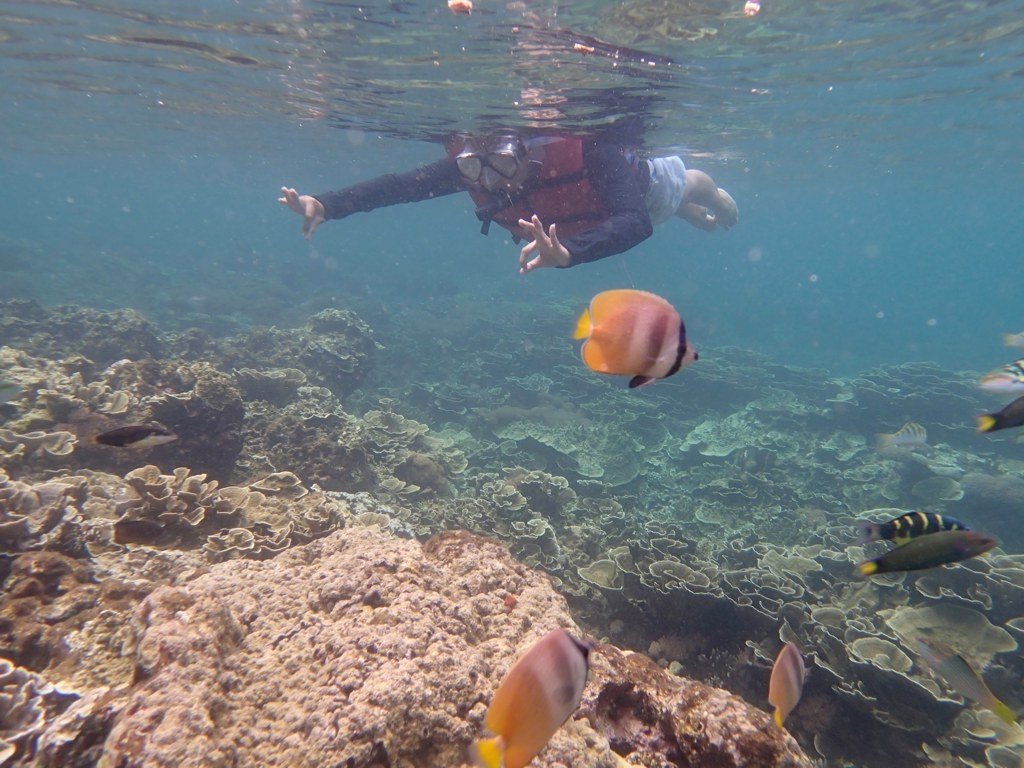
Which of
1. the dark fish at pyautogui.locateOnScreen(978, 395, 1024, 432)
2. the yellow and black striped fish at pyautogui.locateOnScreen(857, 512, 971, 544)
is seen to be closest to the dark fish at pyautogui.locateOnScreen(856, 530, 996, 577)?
the yellow and black striped fish at pyautogui.locateOnScreen(857, 512, 971, 544)

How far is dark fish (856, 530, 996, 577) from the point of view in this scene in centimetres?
261

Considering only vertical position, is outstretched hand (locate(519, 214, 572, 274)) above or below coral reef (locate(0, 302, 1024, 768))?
above

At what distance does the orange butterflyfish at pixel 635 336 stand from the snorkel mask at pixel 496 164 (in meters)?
7.63

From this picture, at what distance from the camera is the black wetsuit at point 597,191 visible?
6398 mm

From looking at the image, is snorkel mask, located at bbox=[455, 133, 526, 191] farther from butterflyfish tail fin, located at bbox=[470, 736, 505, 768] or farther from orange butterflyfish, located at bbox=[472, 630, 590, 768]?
butterflyfish tail fin, located at bbox=[470, 736, 505, 768]

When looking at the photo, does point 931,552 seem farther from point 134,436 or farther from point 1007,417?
point 134,436

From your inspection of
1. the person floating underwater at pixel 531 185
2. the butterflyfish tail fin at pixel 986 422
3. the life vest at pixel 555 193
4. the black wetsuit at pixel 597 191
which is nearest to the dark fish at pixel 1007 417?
the butterflyfish tail fin at pixel 986 422

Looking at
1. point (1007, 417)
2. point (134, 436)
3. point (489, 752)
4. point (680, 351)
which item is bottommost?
point (134, 436)

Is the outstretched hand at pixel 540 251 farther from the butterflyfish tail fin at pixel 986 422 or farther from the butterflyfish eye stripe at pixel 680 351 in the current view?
the butterflyfish tail fin at pixel 986 422

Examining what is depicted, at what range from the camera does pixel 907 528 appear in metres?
2.84

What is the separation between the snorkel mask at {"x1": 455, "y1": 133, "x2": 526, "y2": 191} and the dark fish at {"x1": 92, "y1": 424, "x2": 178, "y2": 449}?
6.94 metres

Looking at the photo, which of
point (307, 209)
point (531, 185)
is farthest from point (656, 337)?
point (531, 185)

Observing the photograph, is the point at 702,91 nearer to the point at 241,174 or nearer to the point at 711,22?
the point at 711,22

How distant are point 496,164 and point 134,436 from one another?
7.29 meters
